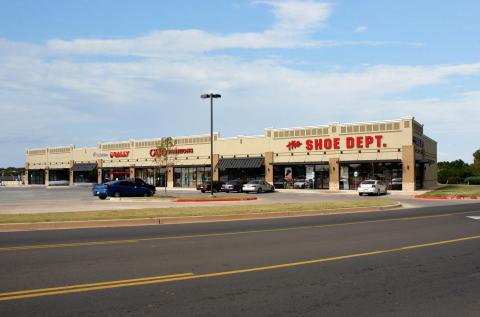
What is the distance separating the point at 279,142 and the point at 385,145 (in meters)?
12.7

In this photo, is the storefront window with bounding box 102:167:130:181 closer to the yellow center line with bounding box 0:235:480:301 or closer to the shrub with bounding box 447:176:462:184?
the shrub with bounding box 447:176:462:184

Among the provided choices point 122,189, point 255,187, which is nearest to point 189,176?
point 255,187

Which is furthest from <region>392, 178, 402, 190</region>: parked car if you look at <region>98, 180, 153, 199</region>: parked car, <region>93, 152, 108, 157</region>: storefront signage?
<region>93, 152, 108, 157</region>: storefront signage

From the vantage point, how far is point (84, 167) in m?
80.5

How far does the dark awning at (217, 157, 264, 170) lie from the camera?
58656mm

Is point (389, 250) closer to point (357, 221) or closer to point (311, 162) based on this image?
point (357, 221)

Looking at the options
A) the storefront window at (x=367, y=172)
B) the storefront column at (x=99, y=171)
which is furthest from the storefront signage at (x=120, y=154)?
the storefront window at (x=367, y=172)

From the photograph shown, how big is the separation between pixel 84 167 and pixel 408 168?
171ft

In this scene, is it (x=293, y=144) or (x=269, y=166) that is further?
(x=269, y=166)

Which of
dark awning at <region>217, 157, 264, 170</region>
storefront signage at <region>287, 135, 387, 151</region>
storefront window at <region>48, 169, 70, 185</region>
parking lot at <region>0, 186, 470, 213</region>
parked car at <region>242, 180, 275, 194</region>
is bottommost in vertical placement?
parking lot at <region>0, 186, 470, 213</region>

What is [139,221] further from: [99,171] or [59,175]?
[59,175]

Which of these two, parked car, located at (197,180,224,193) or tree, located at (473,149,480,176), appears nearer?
parked car, located at (197,180,224,193)

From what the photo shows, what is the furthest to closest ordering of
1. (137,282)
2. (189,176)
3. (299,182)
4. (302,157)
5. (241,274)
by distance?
(189,176) < (299,182) < (302,157) < (241,274) < (137,282)

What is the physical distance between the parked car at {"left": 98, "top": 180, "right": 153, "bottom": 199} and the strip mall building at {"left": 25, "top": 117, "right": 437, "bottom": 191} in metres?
12.9
